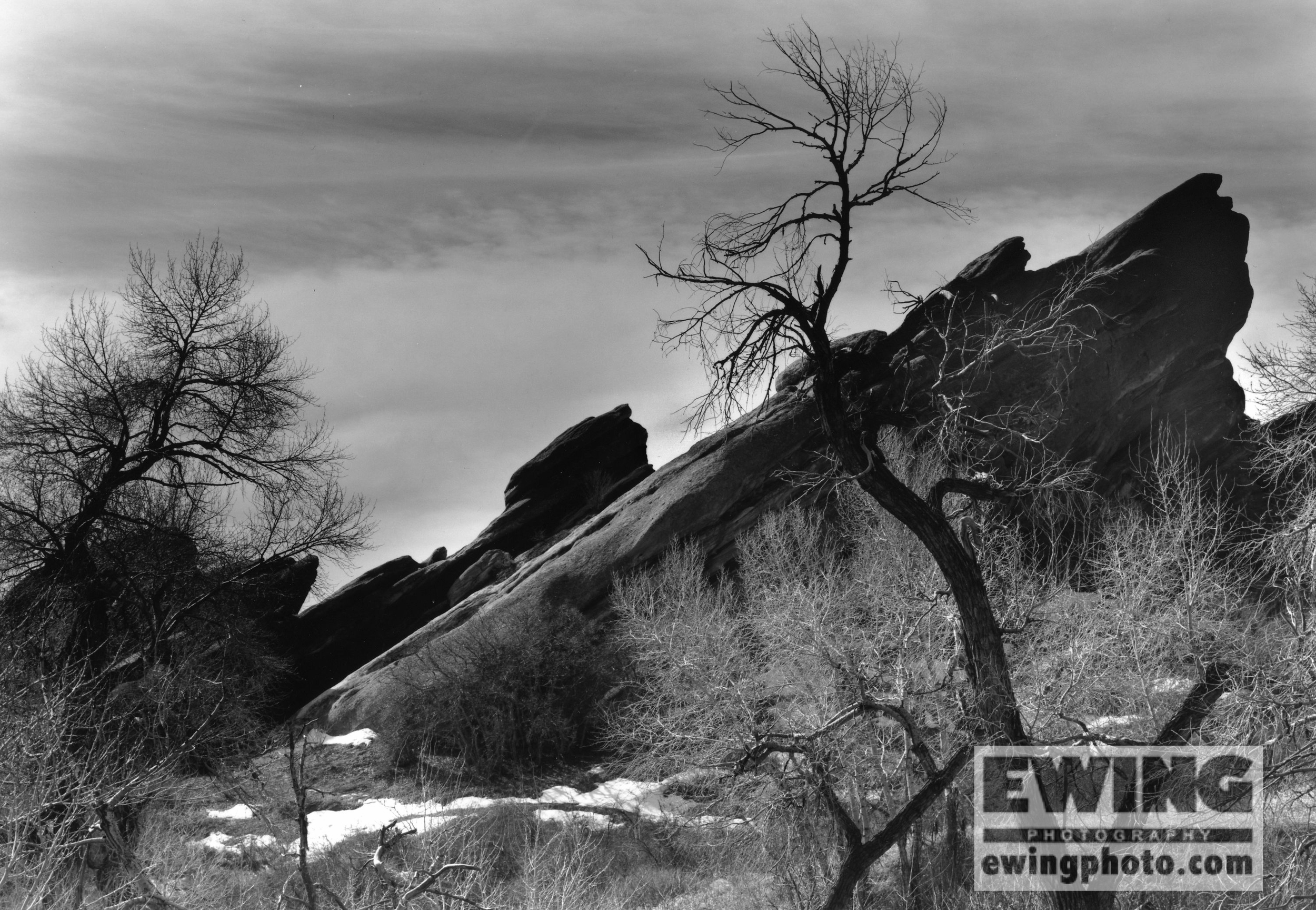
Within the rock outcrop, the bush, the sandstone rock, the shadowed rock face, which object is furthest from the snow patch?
the sandstone rock

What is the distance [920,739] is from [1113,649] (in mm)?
9939

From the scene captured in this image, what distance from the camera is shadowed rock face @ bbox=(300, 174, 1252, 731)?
3278 cm

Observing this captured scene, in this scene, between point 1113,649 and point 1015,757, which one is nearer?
point 1015,757

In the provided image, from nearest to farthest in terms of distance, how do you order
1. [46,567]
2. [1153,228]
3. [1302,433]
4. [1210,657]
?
1. [1210,657]
2. [46,567]
3. [1302,433]
4. [1153,228]

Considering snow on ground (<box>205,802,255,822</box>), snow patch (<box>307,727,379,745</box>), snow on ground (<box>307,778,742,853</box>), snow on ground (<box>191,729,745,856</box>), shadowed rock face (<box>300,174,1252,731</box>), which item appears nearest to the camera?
snow on ground (<box>191,729,745,856</box>)

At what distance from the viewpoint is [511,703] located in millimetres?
27734

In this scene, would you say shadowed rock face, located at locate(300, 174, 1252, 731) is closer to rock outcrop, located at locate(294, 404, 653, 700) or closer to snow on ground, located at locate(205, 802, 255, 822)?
rock outcrop, located at locate(294, 404, 653, 700)

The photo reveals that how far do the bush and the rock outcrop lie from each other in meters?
10.1

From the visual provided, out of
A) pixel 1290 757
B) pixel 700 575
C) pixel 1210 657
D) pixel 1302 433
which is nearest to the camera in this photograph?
pixel 1290 757

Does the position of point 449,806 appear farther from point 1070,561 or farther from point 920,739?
point 1070,561

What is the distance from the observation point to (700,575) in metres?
31.8

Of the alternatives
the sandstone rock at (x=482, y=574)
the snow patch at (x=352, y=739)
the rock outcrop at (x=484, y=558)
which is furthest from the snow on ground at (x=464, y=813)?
the sandstone rock at (x=482, y=574)

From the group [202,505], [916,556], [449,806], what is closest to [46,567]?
[202,505]

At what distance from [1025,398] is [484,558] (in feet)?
62.1
